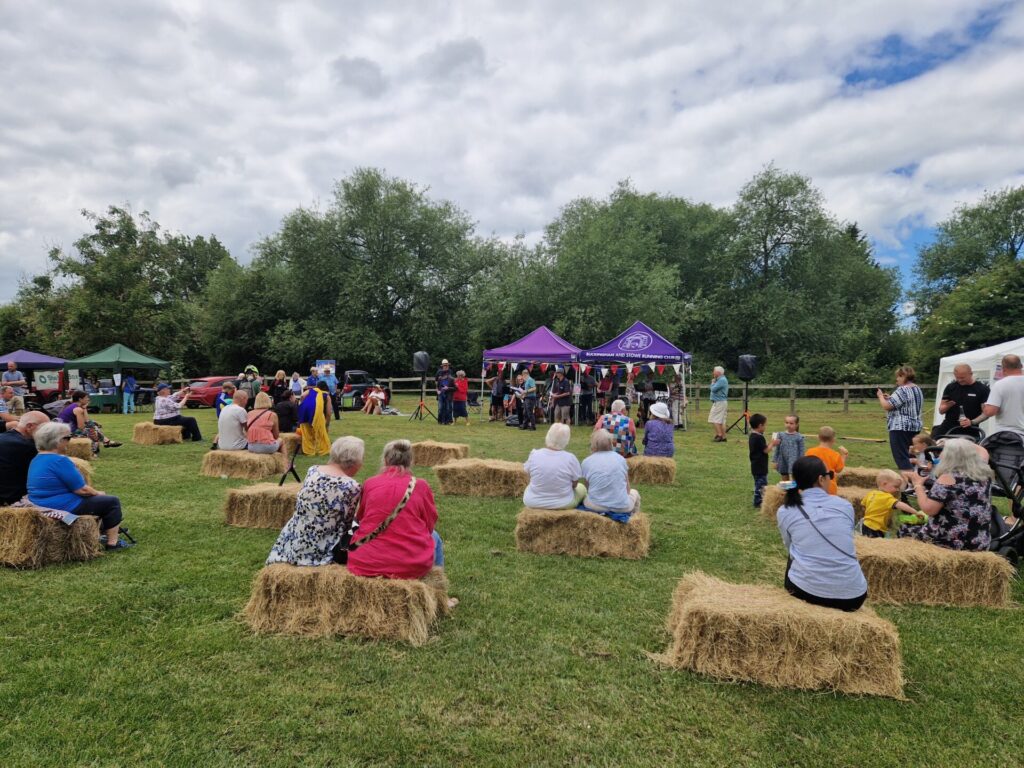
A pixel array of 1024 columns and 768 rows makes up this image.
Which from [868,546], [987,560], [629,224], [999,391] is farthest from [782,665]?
[629,224]

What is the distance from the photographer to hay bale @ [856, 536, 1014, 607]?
4398mm

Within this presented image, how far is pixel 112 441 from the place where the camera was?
12.2 m

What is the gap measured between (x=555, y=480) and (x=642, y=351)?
11.3 metres

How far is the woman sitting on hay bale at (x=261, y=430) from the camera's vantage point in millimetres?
9070

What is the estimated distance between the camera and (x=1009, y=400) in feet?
21.7

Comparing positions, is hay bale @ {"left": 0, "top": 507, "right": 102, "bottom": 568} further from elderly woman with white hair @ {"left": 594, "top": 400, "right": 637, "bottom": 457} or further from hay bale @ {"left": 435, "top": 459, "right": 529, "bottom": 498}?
elderly woman with white hair @ {"left": 594, "top": 400, "right": 637, "bottom": 457}

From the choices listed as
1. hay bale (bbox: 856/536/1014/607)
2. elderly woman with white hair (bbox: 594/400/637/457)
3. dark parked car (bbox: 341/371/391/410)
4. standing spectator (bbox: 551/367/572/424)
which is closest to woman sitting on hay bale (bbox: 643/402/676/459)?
elderly woman with white hair (bbox: 594/400/637/457)

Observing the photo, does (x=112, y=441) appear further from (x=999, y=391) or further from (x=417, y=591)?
(x=999, y=391)

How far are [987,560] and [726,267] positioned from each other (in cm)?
4025

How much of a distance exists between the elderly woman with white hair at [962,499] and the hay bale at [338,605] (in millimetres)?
4082

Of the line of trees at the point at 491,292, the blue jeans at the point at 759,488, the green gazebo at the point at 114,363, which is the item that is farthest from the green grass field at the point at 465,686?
the line of trees at the point at 491,292

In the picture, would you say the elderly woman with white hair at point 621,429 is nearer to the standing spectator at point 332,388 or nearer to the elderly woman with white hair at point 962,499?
the elderly woman with white hair at point 962,499

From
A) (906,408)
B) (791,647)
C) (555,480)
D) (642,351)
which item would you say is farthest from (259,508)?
(642,351)

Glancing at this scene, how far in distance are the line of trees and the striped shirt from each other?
20.5m
